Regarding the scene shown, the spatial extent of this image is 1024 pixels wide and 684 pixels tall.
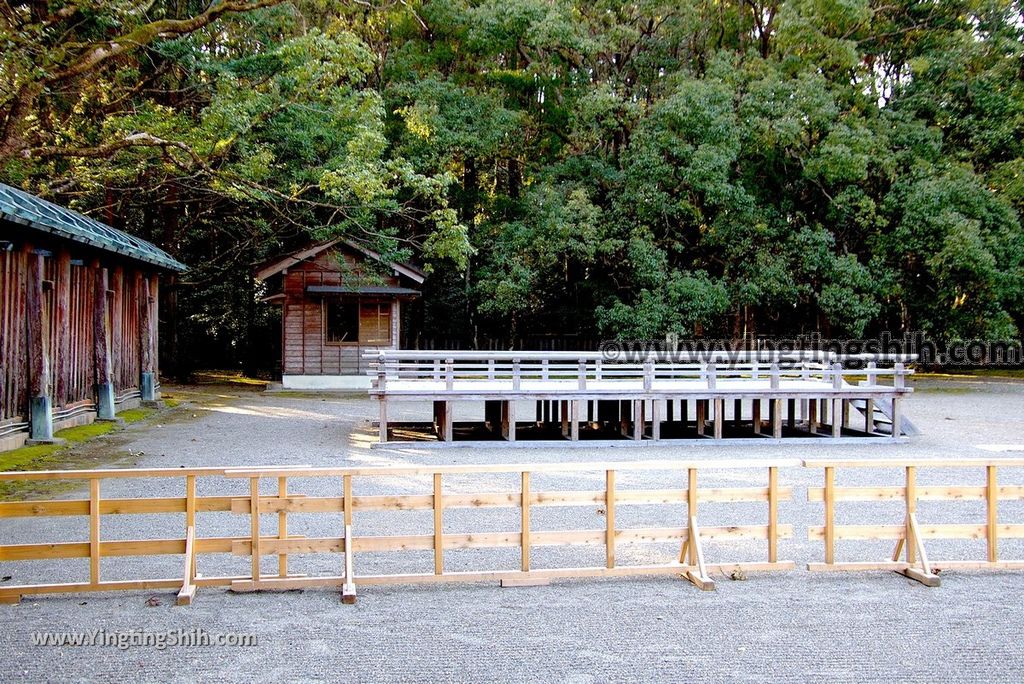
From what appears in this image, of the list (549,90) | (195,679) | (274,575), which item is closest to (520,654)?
(195,679)

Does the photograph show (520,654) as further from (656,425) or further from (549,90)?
(549,90)

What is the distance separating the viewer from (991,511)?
7.03 m

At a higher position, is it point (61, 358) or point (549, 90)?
point (549, 90)

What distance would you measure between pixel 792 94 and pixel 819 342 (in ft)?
28.2

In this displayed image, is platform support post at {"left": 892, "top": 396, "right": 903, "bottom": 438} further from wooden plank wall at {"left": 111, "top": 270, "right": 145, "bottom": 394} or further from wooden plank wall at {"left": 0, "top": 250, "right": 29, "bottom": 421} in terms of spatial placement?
wooden plank wall at {"left": 111, "top": 270, "right": 145, "bottom": 394}

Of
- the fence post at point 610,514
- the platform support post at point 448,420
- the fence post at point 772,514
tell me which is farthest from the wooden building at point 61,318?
the fence post at point 772,514

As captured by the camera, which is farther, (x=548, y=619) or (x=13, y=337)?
(x=13, y=337)

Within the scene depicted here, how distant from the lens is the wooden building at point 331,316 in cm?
2764

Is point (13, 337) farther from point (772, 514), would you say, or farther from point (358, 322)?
point (358, 322)

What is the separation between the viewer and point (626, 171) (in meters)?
29.8

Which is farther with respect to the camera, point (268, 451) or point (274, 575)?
point (268, 451)

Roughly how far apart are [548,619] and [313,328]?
23660mm

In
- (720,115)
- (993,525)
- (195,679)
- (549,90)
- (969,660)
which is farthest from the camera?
(549,90)

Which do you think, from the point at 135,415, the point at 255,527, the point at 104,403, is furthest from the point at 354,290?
the point at 255,527
